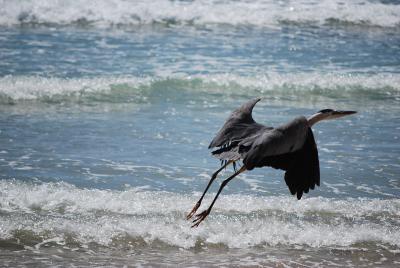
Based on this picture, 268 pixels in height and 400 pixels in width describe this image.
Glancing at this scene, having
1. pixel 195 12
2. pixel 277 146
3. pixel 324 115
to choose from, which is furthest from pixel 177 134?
pixel 195 12

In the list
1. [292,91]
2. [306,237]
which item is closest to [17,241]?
[306,237]

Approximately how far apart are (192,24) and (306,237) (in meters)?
11.4

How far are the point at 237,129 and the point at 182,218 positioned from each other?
118cm

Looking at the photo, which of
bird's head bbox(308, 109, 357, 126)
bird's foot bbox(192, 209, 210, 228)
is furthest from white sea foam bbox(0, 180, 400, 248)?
bird's head bbox(308, 109, 357, 126)

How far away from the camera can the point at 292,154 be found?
5.16 metres

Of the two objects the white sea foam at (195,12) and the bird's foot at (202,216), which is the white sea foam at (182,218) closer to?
the bird's foot at (202,216)

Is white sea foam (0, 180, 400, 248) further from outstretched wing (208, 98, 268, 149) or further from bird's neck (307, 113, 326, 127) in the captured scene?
bird's neck (307, 113, 326, 127)

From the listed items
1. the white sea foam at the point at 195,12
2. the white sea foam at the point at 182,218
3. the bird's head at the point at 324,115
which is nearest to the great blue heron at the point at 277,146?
the bird's head at the point at 324,115

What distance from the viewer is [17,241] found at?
560 centimetres

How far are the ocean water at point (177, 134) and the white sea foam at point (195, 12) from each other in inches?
2.2

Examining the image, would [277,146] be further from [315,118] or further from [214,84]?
[214,84]

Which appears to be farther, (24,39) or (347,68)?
(24,39)

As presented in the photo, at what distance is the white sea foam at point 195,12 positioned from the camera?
16500mm

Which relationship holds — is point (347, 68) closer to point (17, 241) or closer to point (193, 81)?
point (193, 81)
